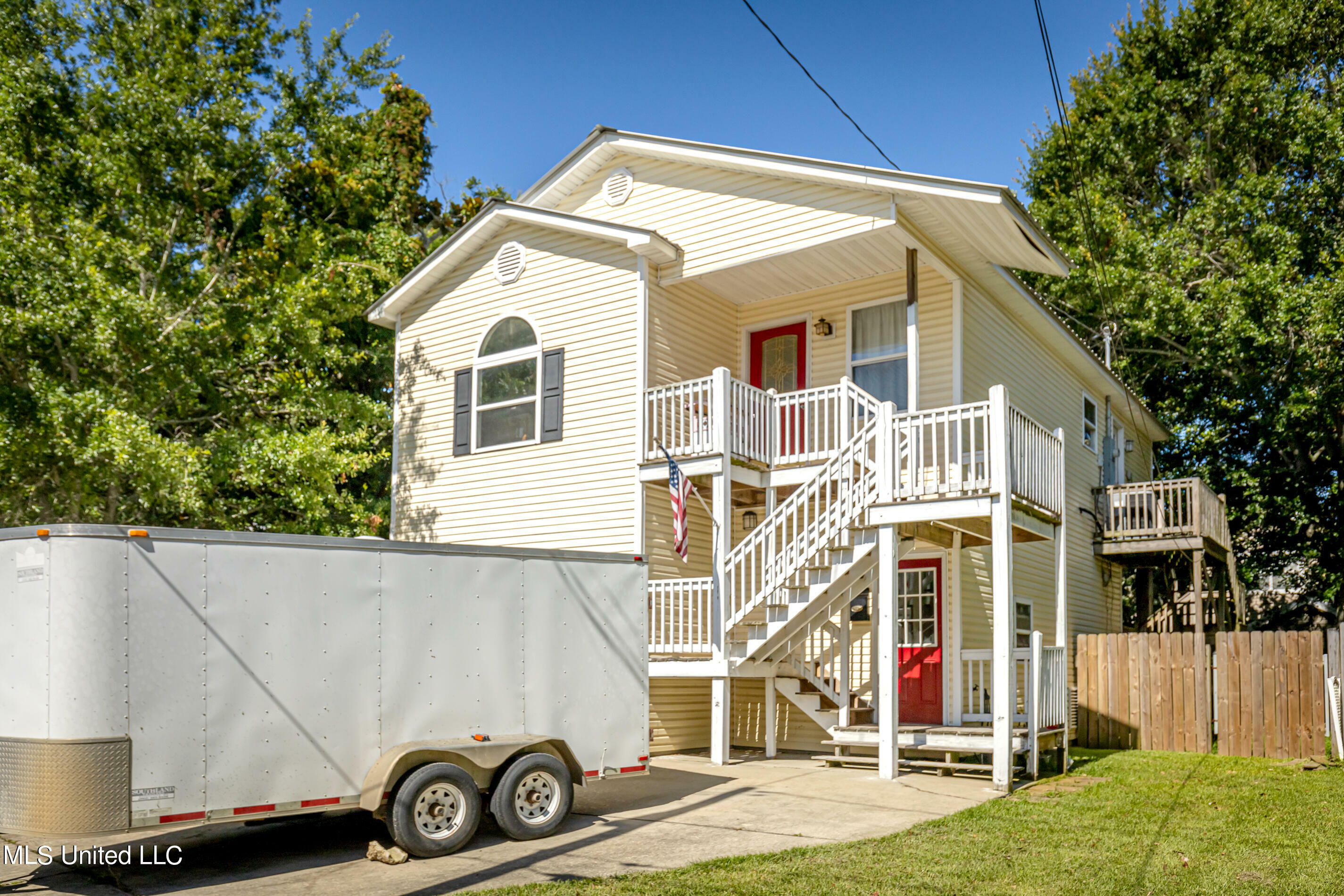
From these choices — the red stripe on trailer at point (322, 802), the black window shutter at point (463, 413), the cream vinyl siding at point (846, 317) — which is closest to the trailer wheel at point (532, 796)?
the red stripe on trailer at point (322, 802)

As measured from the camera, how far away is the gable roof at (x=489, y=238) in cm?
1516

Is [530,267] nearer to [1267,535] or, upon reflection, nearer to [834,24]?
[834,24]

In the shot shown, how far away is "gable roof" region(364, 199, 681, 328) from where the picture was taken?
15.2 m

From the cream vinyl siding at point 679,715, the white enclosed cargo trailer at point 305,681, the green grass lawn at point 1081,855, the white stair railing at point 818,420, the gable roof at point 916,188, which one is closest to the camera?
the white enclosed cargo trailer at point 305,681

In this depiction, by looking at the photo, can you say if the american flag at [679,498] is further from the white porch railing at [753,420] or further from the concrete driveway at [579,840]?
the concrete driveway at [579,840]

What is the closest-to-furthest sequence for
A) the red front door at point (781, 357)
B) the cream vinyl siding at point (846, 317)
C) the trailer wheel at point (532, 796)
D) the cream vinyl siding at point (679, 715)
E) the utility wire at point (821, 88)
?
the trailer wheel at point (532, 796), the utility wire at point (821, 88), the cream vinyl siding at point (679, 715), the cream vinyl siding at point (846, 317), the red front door at point (781, 357)

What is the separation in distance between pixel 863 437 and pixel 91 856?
28.3ft

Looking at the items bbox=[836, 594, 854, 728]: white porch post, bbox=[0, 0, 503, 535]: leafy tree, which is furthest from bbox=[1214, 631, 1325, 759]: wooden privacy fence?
bbox=[0, 0, 503, 535]: leafy tree

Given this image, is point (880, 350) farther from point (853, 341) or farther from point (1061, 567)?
point (1061, 567)

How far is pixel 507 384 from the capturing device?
55.8ft

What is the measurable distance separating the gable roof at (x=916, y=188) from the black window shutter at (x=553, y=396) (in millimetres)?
3184

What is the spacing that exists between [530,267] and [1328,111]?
70.2ft

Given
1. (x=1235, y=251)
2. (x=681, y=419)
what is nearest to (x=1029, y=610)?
(x=681, y=419)

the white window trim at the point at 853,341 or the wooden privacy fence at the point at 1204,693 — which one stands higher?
the white window trim at the point at 853,341
